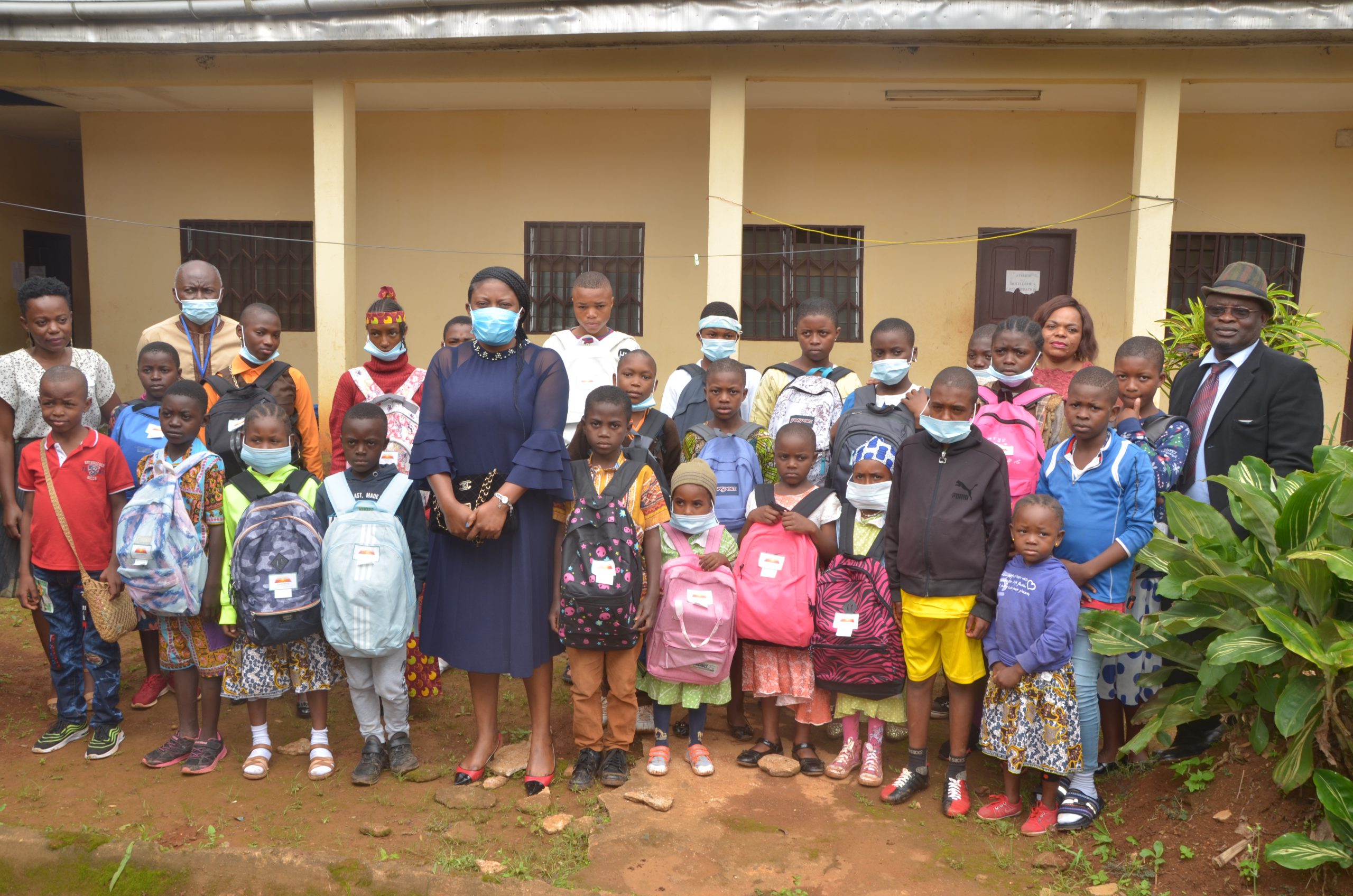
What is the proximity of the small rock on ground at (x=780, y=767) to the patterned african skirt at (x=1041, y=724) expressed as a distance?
2.56ft

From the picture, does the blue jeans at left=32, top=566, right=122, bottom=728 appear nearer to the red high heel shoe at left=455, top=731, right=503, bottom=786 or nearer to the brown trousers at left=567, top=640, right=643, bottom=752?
the red high heel shoe at left=455, top=731, right=503, bottom=786

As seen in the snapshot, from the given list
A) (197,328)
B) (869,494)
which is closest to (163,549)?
(197,328)

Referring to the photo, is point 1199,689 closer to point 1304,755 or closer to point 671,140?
point 1304,755

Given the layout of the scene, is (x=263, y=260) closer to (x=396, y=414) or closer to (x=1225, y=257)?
(x=396, y=414)

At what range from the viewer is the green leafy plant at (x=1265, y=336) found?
5035 mm

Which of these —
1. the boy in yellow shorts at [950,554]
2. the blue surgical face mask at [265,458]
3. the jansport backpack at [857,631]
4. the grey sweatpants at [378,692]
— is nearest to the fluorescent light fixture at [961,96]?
the boy in yellow shorts at [950,554]

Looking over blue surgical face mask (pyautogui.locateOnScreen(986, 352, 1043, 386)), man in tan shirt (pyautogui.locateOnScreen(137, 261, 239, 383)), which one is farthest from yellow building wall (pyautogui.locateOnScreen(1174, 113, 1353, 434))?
man in tan shirt (pyautogui.locateOnScreen(137, 261, 239, 383))

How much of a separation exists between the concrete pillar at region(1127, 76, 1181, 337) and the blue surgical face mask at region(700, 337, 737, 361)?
382cm

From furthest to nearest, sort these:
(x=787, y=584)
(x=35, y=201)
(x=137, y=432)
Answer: (x=35, y=201)
(x=137, y=432)
(x=787, y=584)

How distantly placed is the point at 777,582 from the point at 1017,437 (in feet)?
3.75

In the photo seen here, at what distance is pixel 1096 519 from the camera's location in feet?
12.0

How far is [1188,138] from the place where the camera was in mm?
8477

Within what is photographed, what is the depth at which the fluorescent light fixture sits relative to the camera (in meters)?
7.82

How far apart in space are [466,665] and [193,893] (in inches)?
45.3
